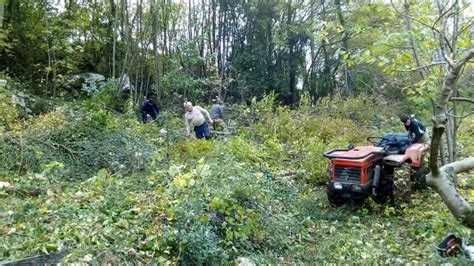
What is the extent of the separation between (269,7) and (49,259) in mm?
15947

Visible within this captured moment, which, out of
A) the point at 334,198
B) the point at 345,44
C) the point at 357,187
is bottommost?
the point at 334,198

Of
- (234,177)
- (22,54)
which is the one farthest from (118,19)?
(234,177)

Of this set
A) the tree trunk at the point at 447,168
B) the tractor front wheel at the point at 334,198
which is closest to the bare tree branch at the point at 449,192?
the tree trunk at the point at 447,168

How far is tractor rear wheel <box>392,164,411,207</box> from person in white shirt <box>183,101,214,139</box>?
495 cm

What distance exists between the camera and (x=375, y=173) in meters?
5.98

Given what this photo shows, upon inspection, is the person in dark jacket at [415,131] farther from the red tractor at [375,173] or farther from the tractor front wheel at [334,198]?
the tractor front wheel at [334,198]

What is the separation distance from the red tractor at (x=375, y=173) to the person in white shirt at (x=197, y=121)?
160 inches

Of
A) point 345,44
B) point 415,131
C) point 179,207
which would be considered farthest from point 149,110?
point 345,44

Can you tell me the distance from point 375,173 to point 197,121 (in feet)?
15.6

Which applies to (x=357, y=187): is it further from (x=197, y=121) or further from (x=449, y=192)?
(x=197, y=121)

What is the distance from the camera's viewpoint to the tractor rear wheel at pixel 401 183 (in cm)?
582

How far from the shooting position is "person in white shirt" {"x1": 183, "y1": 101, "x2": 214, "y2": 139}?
376 inches

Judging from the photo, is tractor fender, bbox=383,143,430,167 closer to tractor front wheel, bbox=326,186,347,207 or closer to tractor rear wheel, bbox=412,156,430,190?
tractor rear wheel, bbox=412,156,430,190

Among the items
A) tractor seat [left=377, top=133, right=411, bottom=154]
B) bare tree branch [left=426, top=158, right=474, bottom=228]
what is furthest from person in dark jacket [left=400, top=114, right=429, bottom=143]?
bare tree branch [left=426, top=158, right=474, bottom=228]
